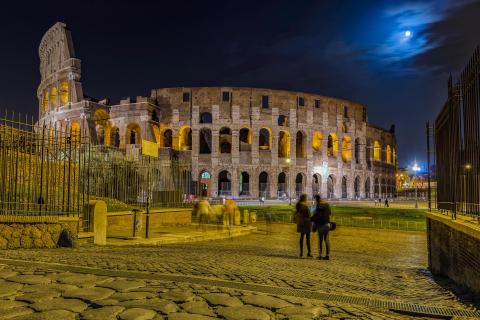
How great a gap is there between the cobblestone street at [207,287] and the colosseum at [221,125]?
3397 cm

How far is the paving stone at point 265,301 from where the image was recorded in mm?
4176

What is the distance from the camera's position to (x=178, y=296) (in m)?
4.43

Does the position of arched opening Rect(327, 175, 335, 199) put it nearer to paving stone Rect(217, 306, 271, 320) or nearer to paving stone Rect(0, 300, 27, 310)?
paving stone Rect(217, 306, 271, 320)

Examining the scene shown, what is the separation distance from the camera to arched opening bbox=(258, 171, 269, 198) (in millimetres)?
Result: 44569

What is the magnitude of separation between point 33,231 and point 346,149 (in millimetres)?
47996

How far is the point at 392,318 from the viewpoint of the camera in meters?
3.97

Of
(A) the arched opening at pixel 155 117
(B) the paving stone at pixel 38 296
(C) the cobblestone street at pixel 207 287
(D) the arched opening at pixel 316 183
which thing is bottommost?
(C) the cobblestone street at pixel 207 287

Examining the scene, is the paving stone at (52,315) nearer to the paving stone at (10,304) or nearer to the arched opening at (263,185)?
the paving stone at (10,304)

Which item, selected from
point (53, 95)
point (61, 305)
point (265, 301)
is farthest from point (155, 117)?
point (265, 301)

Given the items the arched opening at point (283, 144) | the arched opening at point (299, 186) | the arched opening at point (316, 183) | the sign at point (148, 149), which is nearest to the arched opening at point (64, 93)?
the arched opening at point (283, 144)

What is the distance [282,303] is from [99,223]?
22.6 ft

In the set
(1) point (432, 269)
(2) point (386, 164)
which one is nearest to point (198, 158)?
(2) point (386, 164)

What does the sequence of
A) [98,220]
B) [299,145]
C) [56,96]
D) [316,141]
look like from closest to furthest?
Answer: [98,220] → [56,96] → [299,145] → [316,141]

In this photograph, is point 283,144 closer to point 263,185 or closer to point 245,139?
point 245,139
